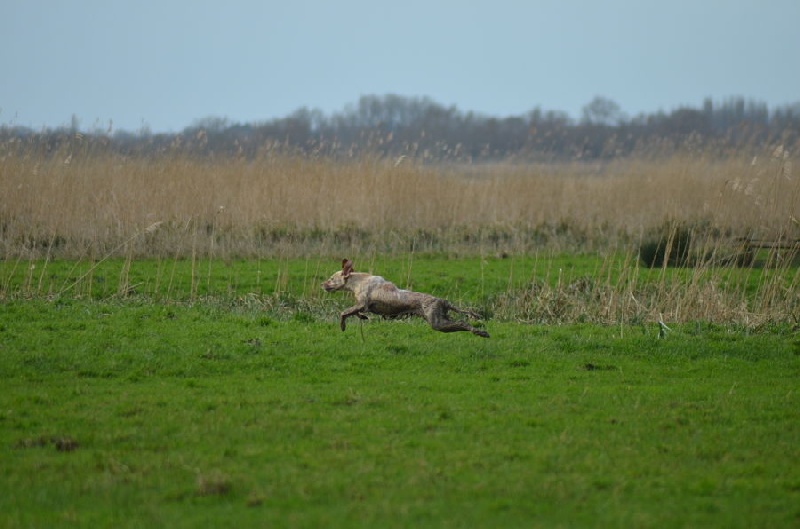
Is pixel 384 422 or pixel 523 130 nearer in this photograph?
pixel 384 422

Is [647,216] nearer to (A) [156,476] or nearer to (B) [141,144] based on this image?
(B) [141,144]

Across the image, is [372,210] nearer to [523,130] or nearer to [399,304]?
[399,304]

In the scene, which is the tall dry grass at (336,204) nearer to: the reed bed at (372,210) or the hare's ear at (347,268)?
the reed bed at (372,210)

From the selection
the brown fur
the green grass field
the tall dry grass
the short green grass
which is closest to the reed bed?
the tall dry grass

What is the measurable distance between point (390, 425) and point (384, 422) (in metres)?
0.10

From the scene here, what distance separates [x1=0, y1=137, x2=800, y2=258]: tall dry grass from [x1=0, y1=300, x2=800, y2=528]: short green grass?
8.05 metres

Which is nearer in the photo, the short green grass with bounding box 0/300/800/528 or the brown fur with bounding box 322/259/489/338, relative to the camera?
the short green grass with bounding box 0/300/800/528

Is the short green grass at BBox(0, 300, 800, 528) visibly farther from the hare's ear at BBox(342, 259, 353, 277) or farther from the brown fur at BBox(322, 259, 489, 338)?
the hare's ear at BBox(342, 259, 353, 277)

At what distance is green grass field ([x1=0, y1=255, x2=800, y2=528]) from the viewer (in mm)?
5402

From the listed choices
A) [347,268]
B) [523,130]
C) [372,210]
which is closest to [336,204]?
[372,210]

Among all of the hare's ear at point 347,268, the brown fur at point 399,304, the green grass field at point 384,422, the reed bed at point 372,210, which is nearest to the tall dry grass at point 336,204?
the reed bed at point 372,210

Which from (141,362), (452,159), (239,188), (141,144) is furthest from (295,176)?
(141,362)

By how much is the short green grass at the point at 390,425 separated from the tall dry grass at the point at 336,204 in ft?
26.4

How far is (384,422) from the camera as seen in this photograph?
723 centimetres
